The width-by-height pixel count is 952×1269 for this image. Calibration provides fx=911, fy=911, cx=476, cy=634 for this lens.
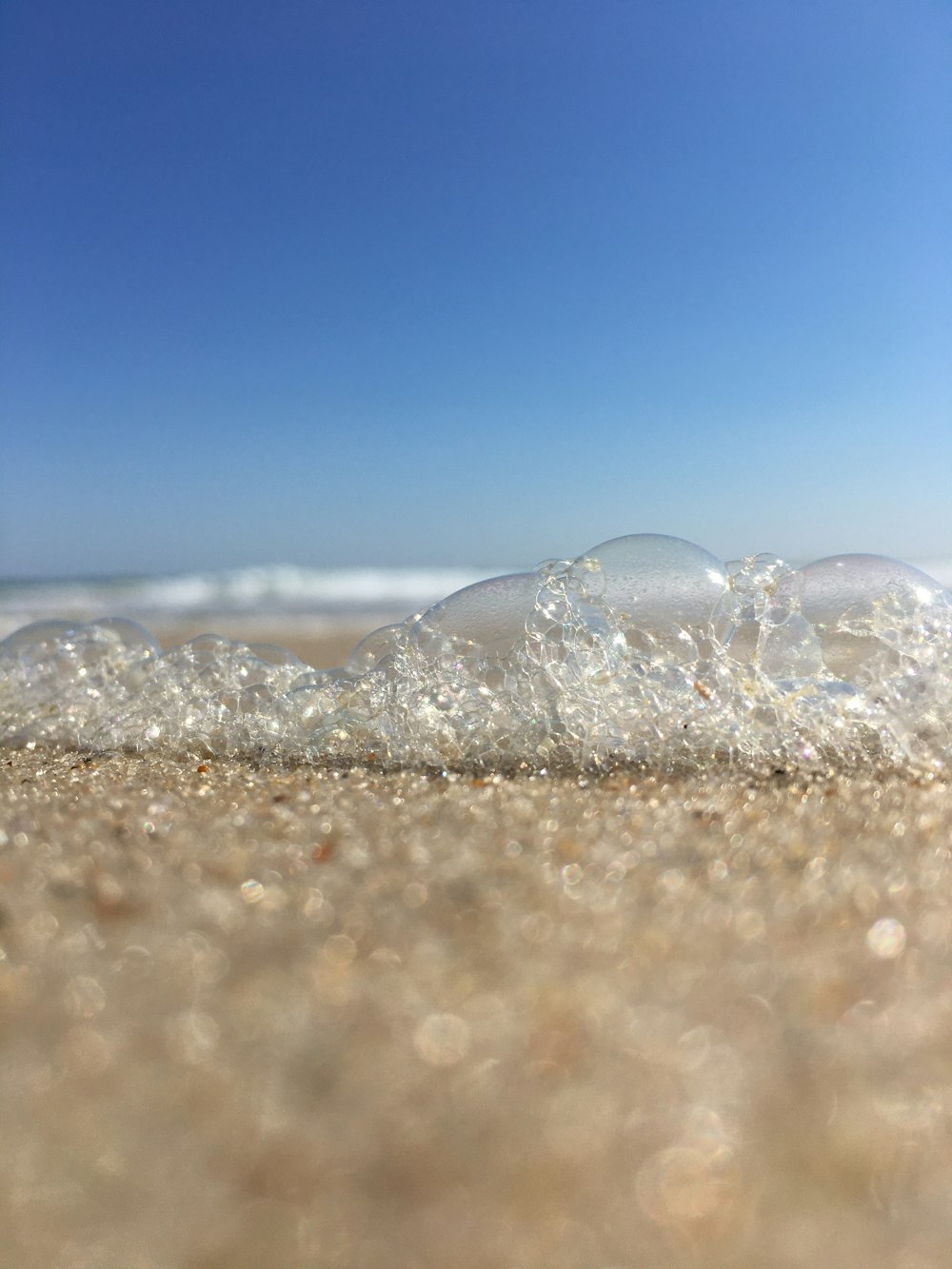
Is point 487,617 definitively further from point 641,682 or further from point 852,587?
point 852,587

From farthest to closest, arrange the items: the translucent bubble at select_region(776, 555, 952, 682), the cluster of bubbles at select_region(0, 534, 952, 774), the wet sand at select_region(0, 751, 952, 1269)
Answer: the translucent bubble at select_region(776, 555, 952, 682), the cluster of bubbles at select_region(0, 534, 952, 774), the wet sand at select_region(0, 751, 952, 1269)

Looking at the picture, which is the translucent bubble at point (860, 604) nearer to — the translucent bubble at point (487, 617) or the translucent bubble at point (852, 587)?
the translucent bubble at point (852, 587)

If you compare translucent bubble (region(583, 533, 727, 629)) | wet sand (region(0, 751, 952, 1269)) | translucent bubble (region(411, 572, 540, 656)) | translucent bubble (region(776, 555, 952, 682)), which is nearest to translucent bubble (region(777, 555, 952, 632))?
translucent bubble (region(776, 555, 952, 682))

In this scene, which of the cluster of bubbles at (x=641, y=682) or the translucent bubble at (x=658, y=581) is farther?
the translucent bubble at (x=658, y=581)

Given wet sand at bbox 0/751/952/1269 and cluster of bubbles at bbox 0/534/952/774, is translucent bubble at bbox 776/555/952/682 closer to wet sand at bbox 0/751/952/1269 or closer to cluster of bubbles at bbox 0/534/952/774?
cluster of bubbles at bbox 0/534/952/774

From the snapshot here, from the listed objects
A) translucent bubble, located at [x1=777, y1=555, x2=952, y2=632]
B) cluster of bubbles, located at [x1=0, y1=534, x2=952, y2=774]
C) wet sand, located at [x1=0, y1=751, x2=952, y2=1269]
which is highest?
translucent bubble, located at [x1=777, y1=555, x2=952, y2=632]

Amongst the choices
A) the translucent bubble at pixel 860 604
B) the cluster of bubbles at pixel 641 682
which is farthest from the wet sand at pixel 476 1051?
the translucent bubble at pixel 860 604
